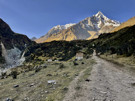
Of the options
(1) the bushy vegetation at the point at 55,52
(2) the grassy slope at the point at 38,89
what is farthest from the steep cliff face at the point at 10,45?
(2) the grassy slope at the point at 38,89

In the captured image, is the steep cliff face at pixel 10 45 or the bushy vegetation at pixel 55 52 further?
the steep cliff face at pixel 10 45

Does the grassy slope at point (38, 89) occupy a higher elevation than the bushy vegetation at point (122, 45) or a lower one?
lower

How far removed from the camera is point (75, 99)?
7.73 meters

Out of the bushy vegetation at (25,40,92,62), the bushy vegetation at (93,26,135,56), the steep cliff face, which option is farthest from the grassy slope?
the steep cliff face

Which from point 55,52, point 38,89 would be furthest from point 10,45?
point 38,89

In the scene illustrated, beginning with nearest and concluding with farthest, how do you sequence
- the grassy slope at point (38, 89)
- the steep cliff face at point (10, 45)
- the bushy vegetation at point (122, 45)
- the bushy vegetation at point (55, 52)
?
the grassy slope at point (38, 89), the bushy vegetation at point (122, 45), the bushy vegetation at point (55, 52), the steep cliff face at point (10, 45)

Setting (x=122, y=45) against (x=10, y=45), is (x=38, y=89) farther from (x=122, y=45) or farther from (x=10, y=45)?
(x=10, y=45)

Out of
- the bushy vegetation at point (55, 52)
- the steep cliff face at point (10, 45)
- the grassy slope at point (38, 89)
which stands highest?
the steep cliff face at point (10, 45)

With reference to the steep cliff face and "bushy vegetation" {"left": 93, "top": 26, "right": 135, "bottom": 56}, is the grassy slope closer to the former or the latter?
"bushy vegetation" {"left": 93, "top": 26, "right": 135, "bottom": 56}

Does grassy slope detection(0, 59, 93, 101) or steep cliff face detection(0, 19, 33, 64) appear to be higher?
steep cliff face detection(0, 19, 33, 64)

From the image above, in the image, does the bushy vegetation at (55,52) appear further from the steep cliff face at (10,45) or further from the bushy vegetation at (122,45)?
the bushy vegetation at (122,45)

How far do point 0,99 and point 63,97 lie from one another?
7.38 meters

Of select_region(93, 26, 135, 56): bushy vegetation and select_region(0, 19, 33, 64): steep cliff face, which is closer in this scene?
select_region(93, 26, 135, 56): bushy vegetation

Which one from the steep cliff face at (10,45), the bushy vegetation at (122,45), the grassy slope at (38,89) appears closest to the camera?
the grassy slope at (38,89)
